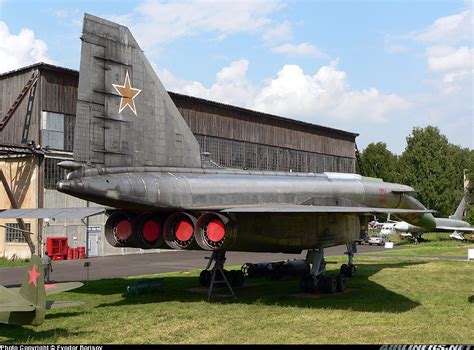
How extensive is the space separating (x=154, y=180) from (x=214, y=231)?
1.99m

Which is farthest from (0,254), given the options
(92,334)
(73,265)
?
(92,334)

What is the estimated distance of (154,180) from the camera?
12984 millimetres

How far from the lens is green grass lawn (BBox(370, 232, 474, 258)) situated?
33963mm

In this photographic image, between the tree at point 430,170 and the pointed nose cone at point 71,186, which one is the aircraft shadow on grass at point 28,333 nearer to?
the pointed nose cone at point 71,186

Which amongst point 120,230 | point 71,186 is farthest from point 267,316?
point 71,186

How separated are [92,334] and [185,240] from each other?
144 inches

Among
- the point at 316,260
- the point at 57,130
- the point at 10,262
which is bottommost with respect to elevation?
the point at 10,262

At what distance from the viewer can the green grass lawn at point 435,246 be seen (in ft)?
111

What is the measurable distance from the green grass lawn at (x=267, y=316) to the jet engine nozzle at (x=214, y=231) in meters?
1.67

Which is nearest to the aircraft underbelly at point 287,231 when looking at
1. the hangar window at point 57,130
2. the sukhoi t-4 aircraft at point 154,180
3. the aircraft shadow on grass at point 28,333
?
the sukhoi t-4 aircraft at point 154,180

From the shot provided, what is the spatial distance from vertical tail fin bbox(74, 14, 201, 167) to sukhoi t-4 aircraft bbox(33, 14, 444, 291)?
26mm

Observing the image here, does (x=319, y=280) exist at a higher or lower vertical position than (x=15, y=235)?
lower

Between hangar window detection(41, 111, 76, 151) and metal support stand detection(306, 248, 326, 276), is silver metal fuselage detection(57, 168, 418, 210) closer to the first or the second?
metal support stand detection(306, 248, 326, 276)

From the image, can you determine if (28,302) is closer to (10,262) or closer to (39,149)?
(10,262)
